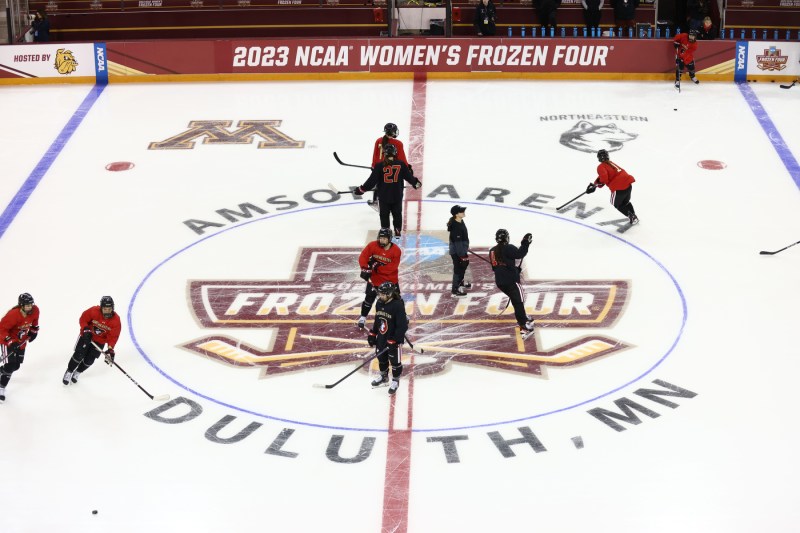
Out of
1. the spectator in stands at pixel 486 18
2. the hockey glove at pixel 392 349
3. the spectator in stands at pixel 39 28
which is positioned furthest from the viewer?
the spectator in stands at pixel 39 28

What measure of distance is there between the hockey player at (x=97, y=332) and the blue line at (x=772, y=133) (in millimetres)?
9183

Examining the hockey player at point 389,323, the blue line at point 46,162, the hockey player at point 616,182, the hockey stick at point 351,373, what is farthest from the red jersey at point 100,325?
the hockey player at point 616,182

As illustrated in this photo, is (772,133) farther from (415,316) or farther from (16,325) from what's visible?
(16,325)

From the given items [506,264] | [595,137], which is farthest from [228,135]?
[506,264]

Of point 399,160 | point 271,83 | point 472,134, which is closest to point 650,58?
point 472,134

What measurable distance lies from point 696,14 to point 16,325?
1442cm

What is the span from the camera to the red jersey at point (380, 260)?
11.9 meters

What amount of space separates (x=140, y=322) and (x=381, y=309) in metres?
3.08

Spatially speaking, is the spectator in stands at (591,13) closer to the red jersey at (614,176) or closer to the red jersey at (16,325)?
the red jersey at (614,176)

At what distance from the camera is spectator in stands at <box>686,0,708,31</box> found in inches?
842

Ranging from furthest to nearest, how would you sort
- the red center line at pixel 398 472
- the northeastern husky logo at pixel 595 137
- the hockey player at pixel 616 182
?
1. the northeastern husky logo at pixel 595 137
2. the hockey player at pixel 616 182
3. the red center line at pixel 398 472

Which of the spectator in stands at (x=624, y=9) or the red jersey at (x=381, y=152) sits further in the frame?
the spectator in stands at (x=624, y=9)

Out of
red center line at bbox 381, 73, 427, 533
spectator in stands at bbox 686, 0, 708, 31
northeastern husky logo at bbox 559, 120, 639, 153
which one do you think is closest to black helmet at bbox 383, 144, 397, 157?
red center line at bbox 381, 73, 427, 533

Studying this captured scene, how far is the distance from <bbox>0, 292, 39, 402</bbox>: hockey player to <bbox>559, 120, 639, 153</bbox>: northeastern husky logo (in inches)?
349
